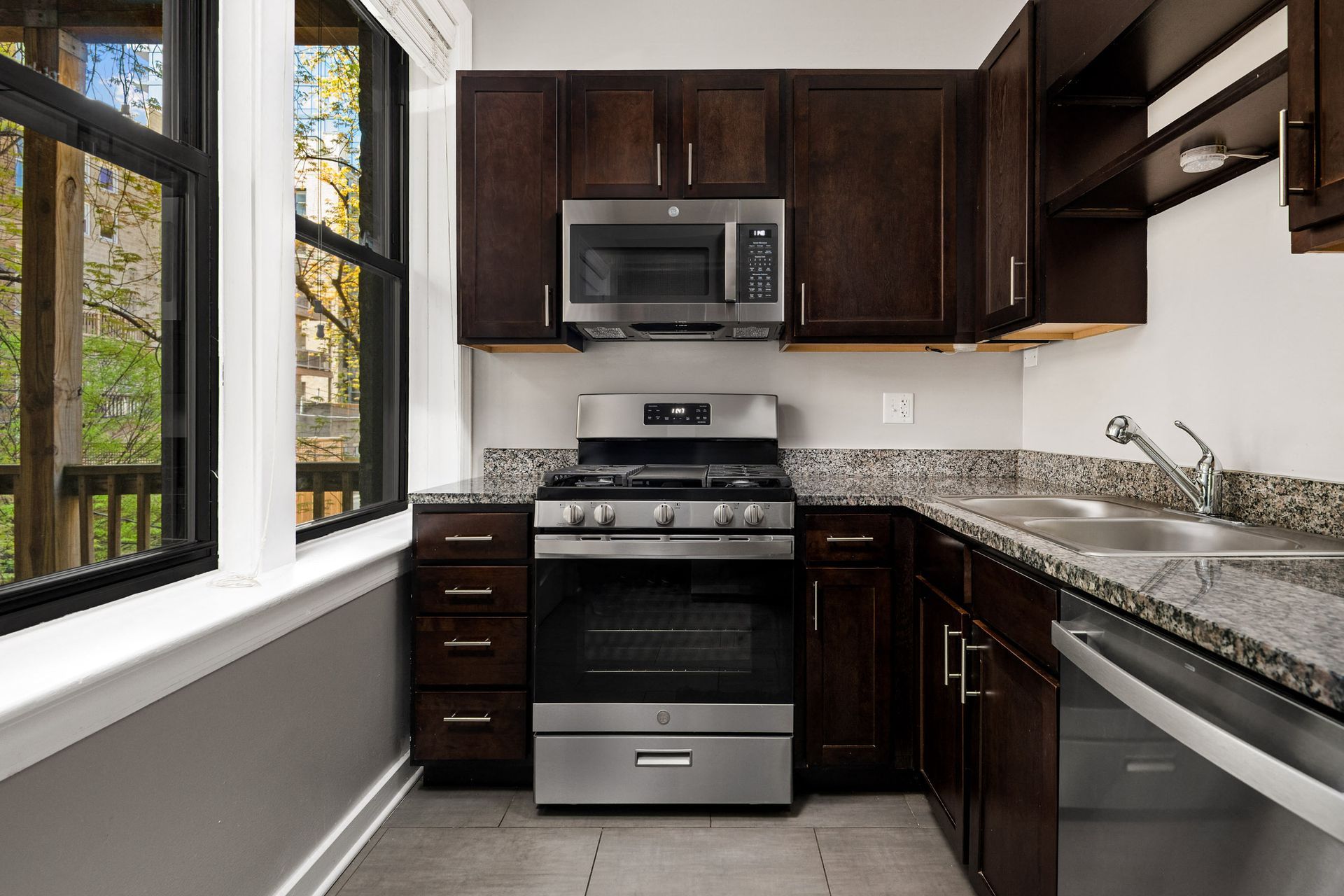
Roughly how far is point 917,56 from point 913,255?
87 cm

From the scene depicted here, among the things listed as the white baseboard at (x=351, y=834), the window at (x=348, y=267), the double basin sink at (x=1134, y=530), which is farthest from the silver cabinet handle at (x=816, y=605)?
the window at (x=348, y=267)

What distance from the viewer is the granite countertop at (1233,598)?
688 millimetres

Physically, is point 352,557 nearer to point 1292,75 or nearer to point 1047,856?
point 1047,856

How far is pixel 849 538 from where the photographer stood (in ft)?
6.58

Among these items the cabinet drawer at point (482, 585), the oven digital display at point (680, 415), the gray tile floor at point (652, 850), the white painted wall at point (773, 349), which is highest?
the white painted wall at point (773, 349)

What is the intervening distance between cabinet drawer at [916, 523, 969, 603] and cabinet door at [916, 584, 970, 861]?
0.03 metres

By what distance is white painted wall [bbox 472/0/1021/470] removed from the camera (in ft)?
8.44

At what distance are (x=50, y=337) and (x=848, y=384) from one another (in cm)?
220

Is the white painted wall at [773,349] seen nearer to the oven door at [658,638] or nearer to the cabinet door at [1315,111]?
the oven door at [658,638]

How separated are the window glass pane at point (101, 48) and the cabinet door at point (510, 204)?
0.96m

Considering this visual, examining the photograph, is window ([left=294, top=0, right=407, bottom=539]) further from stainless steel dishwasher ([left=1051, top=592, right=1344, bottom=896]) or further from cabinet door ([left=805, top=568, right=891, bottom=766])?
stainless steel dishwasher ([left=1051, top=592, right=1344, bottom=896])

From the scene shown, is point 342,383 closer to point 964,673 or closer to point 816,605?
point 816,605

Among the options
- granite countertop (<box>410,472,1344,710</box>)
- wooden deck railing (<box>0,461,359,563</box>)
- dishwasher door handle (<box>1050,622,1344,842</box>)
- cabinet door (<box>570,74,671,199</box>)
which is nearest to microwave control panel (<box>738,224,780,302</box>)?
cabinet door (<box>570,74,671,199</box>)

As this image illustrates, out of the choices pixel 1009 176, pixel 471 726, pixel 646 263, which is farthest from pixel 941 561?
pixel 471 726
